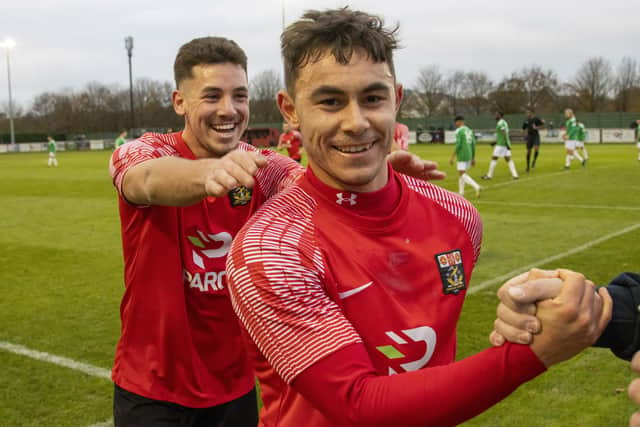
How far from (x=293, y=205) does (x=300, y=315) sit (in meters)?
0.43

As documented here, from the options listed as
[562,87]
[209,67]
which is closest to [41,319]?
[209,67]

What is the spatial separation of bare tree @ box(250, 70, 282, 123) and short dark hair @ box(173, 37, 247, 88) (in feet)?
259

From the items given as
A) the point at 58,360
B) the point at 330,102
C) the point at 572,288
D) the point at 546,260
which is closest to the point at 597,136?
the point at 546,260

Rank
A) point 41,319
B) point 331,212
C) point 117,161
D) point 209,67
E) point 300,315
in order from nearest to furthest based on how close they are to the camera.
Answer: point 300,315 → point 331,212 → point 117,161 → point 209,67 → point 41,319

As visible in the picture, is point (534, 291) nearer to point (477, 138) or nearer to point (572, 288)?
point (572, 288)

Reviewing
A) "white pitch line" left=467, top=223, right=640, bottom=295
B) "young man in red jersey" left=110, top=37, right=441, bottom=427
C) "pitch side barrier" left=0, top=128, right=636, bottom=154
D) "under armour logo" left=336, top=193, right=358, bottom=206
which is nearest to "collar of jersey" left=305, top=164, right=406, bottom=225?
"under armour logo" left=336, top=193, right=358, bottom=206

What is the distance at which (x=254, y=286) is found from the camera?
179 cm

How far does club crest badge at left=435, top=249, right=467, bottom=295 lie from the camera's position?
81.2 inches

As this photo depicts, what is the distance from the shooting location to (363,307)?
192 cm

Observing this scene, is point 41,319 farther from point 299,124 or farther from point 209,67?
point 299,124

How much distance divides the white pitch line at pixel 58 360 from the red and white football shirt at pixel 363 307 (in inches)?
165

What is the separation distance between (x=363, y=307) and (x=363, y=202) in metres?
0.35

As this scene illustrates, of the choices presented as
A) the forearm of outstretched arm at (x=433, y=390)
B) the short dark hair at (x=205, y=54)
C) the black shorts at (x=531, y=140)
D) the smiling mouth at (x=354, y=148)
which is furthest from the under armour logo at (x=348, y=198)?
the black shorts at (x=531, y=140)

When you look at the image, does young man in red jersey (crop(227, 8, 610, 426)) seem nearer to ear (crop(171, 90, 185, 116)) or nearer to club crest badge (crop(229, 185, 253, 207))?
club crest badge (crop(229, 185, 253, 207))
